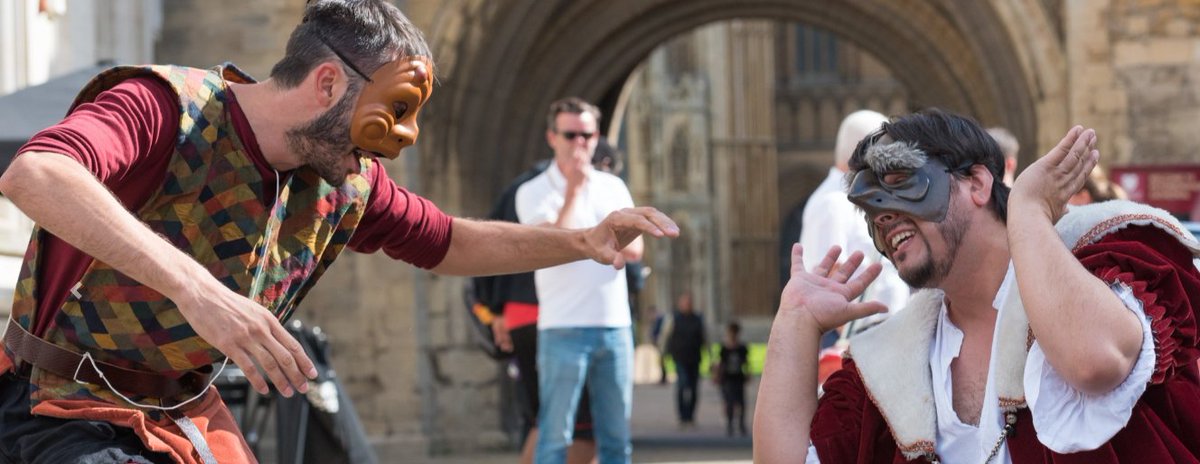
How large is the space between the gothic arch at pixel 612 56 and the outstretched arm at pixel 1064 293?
32.5 ft

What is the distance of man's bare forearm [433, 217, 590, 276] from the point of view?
383 cm

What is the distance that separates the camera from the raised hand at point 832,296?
11.3 feet

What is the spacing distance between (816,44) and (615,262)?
178 ft

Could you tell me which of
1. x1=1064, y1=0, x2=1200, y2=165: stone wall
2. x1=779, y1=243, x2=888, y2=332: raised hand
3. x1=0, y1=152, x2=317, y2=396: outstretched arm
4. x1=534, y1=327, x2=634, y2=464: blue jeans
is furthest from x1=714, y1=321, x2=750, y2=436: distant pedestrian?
x1=0, y1=152, x2=317, y2=396: outstretched arm

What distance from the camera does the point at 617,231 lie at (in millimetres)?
3742

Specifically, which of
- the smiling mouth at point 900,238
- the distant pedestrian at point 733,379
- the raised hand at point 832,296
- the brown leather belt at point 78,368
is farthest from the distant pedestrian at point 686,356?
the brown leather belt at point 78,368

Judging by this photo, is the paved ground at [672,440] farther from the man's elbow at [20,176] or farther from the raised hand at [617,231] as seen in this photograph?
the man's elbow at [20,176]

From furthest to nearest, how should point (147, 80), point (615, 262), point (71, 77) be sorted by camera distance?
1. point (71, 77)
2. point (615, 262)
3. point (147, 80)

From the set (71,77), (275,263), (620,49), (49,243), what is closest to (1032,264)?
(275,263)

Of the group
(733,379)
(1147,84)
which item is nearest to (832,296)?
(1147,84)

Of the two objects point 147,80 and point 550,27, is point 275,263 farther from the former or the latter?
point 550,27

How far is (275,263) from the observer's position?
3.32m

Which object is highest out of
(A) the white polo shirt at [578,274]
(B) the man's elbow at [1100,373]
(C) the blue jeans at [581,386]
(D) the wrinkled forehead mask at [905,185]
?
(D) the wrinkled forehead mask at [905,185]

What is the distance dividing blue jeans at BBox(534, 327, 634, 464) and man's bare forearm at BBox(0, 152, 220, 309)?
4.02 meters
